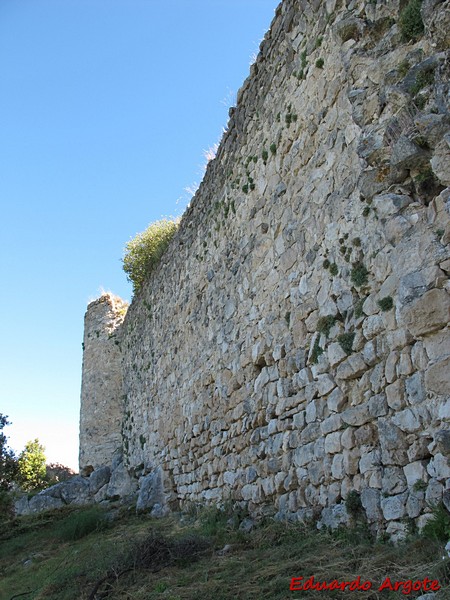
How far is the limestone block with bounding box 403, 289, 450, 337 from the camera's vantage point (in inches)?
142

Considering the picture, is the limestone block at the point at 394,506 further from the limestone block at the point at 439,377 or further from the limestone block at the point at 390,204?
the limestone block at the point at 390,204

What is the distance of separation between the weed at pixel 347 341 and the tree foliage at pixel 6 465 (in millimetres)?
8956

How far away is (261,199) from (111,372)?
38.2 ft

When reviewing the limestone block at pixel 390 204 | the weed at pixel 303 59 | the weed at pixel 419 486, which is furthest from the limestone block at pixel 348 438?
the weed at pixel 303 59

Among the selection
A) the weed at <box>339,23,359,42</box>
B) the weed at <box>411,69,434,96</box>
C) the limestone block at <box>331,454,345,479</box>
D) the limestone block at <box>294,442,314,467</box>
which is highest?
the weed at <box>339,23,359,42</box>

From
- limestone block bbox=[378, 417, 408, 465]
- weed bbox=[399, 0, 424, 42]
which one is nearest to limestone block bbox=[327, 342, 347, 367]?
limestone block bbox=[378, 417, 408, 465]

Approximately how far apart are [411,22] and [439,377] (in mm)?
2784

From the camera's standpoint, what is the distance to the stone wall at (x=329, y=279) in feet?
12.6

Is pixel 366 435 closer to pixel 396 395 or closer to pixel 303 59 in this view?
pixel 396 395

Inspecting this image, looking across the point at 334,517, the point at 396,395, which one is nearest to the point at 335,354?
the point at 396,395

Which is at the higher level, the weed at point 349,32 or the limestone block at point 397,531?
the weed at point 349,32

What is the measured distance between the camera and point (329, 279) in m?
5.10

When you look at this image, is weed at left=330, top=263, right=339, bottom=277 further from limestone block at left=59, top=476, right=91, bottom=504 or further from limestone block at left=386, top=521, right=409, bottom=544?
limestone block at left=59, top=476, right=91, bottom=504

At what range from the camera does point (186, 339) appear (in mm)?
9633
